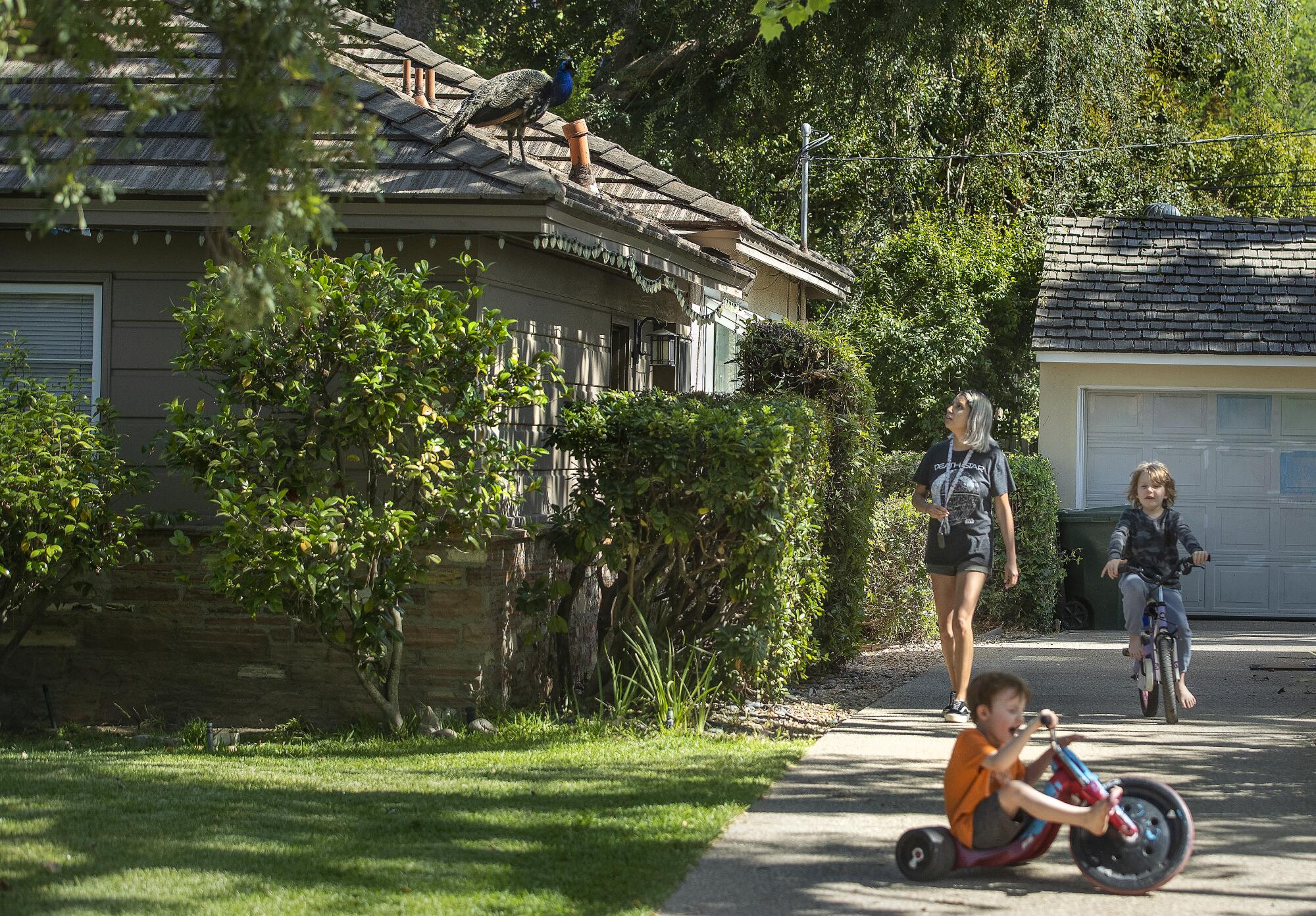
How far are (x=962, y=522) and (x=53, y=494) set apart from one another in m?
4.95

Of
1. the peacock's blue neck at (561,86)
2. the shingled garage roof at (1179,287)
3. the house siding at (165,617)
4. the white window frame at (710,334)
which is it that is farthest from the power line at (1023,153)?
the house siding at (165,617)

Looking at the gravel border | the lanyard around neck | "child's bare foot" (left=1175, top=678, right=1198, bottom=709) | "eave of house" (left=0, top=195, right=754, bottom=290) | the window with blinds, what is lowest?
the gravel border

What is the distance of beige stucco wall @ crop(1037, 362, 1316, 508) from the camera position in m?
15.1

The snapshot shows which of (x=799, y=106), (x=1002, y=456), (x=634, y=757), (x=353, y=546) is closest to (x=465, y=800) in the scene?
(x=634, y=757)

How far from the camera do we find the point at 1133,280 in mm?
16047

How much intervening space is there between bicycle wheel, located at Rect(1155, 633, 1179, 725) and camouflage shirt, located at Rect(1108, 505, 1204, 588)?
43 centimetres

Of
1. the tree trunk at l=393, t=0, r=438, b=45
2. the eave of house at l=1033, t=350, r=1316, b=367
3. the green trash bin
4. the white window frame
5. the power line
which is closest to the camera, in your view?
the white window frame

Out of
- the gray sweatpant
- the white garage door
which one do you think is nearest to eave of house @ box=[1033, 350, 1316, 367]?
the white garage door

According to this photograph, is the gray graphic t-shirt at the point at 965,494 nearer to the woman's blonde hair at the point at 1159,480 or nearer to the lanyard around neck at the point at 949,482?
the lanyard around neck at the point at 949,482

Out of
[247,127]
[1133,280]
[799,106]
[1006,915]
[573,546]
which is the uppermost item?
[799,106]

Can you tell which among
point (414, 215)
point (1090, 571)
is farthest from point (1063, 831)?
point (1090, 571)

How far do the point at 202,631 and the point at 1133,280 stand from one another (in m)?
11.3

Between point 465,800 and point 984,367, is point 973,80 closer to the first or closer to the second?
point 984,367

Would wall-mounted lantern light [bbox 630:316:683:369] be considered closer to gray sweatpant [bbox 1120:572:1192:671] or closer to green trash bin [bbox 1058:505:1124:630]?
gray sweatpant [bbox 1120:572:1192:671]
